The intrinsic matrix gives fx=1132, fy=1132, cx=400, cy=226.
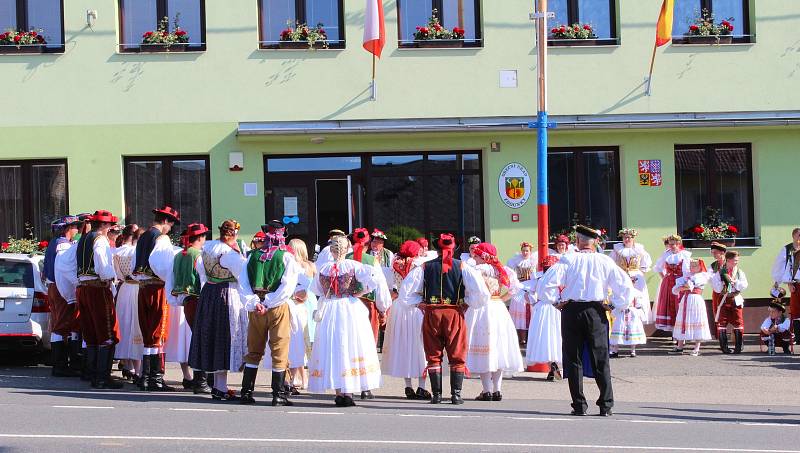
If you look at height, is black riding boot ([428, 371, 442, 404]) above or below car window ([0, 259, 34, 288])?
below

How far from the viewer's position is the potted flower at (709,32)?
21.0m

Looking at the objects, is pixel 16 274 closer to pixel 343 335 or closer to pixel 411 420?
pixel 343 335

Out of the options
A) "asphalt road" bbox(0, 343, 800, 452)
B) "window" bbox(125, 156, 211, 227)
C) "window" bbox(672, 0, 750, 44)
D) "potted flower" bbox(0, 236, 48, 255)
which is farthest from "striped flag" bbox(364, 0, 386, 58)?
"asphalt road" bbox(0, 343, 800, 452)

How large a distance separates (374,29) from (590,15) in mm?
4376

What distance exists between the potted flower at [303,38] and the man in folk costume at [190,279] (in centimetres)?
781

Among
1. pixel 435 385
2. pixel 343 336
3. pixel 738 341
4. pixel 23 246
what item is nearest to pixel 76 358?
pixel 343 336

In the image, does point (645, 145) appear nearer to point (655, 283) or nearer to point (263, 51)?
point (655, 283)

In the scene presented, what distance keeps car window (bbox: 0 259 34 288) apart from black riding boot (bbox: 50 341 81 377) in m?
1.02

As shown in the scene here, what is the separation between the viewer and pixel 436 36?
67.9 feet

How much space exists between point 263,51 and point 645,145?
7.20 metres

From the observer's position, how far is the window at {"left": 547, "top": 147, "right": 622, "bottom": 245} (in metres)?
21.2

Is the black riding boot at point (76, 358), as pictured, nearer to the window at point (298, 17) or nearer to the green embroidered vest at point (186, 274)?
the green embroidered vest at point (186, 274)

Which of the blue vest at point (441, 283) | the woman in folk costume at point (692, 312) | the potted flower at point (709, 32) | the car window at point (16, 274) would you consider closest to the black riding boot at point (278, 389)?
the blue vest at point (441, 283)

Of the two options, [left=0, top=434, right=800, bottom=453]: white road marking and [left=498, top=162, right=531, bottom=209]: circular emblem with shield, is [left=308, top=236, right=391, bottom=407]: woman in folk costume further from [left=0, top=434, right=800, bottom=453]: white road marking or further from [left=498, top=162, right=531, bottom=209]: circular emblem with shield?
[left=498, top=162, right=531, bottom=209]: circular emblem with shield
